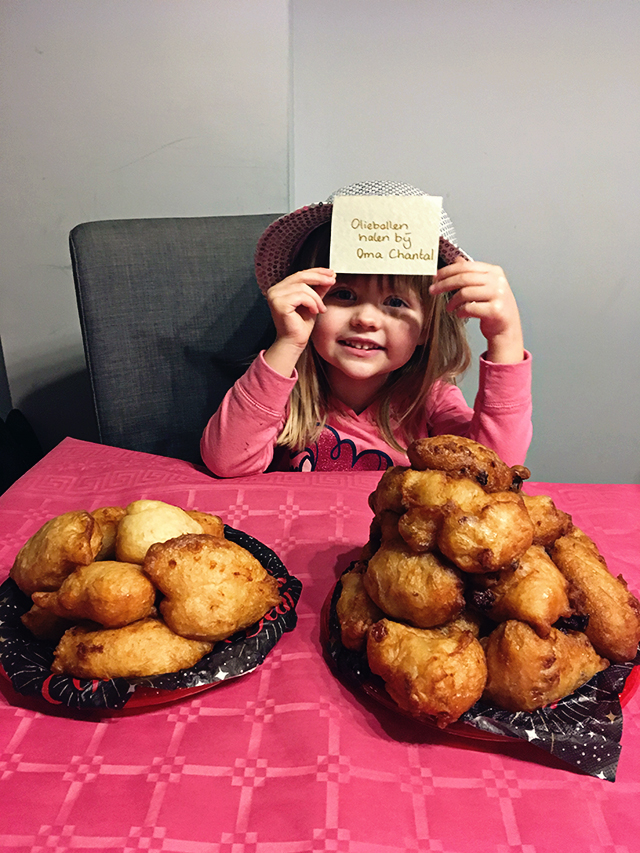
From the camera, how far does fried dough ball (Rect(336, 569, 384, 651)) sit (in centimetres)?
68

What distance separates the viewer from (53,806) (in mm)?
572

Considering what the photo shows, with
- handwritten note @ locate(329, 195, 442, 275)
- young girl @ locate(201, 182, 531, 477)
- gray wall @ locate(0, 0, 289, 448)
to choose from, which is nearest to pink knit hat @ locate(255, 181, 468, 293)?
young girl @ locate(201, 182, 531, 477)

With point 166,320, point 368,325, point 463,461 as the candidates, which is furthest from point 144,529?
point 166,320

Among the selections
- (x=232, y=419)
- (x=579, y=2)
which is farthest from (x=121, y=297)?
(x=579, y=2)

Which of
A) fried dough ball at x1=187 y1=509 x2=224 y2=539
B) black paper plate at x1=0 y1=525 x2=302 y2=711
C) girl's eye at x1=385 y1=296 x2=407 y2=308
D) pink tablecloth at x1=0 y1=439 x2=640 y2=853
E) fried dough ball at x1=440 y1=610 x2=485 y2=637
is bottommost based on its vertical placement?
pink tablecloth at x1=0 y1=439 x2=640 y2=853

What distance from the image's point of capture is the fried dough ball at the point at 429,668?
59cm

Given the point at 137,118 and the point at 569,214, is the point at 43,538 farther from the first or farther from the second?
the point at 569,214

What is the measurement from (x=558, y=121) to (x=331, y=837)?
5.31ft

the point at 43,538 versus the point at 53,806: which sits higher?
the point at 43,538

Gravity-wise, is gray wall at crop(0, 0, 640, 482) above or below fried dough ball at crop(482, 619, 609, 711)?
above

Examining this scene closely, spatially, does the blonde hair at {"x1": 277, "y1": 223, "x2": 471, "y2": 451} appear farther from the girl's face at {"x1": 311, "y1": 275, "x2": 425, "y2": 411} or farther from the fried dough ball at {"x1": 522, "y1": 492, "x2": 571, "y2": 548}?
the fried dough ball at {"x1": 522, "y1": 492, "x2": 571, "y2": 548}

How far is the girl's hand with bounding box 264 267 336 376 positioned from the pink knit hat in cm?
11

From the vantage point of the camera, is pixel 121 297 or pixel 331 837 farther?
pixel 121 297

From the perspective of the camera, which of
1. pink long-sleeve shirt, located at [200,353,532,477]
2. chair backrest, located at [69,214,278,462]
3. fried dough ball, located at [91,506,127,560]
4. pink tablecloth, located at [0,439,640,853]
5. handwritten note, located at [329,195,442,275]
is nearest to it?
pink tablecloth, located at [0,439,640,853]
